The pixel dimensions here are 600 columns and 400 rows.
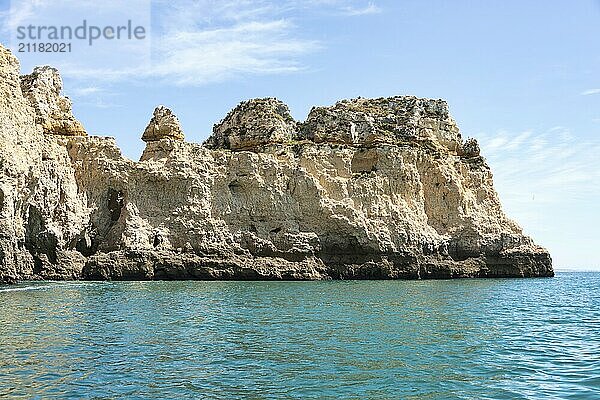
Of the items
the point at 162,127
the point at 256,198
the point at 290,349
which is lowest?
the point at 290,349

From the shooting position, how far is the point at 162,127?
183ft

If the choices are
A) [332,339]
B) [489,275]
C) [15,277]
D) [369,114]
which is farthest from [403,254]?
[332,339]

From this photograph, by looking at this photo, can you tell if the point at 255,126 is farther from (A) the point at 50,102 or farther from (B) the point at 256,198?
(A) the point at 50,102

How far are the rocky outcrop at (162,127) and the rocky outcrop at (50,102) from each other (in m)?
5.82

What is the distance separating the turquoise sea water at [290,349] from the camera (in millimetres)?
13094

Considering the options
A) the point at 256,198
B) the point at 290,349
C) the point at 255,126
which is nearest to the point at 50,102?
the point at 256,198

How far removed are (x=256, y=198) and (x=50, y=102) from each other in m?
18.3

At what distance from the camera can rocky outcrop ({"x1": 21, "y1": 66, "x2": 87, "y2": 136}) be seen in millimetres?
48438

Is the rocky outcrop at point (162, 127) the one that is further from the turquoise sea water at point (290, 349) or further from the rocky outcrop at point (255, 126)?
the turquoise sea water at point (290, 349)

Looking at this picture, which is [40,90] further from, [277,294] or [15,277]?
[277,294]

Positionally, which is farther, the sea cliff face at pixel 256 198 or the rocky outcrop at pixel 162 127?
the rocky outcrop at pixel 162 127

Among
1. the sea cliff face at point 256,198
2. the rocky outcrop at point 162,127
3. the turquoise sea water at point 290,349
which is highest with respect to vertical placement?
the rocky outcrop at point 162,127

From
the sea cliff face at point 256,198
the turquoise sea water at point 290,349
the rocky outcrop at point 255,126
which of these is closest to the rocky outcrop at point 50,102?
the sea cliff face at point 256,198

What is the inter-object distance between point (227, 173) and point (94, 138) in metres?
11.5
